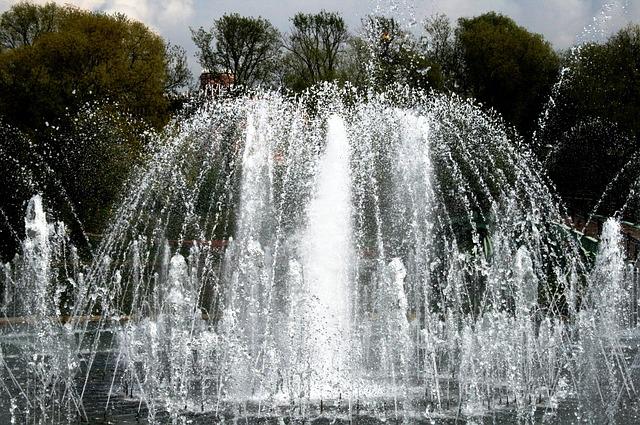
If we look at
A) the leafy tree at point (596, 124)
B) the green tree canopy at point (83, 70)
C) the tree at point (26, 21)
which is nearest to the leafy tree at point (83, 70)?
the green tree canopy at point (83, 70)

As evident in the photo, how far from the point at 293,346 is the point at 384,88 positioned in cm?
2561

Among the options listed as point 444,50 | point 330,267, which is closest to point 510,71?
point 444,50

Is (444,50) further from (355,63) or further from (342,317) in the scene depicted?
(342,317)

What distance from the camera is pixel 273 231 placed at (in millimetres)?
23188

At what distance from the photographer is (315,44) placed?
4697 cm

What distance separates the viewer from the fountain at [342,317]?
32.4 ft

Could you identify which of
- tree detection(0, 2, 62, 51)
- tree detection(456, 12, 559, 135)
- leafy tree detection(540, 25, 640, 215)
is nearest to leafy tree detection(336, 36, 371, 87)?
tree detection(456, 12, 559, 135)

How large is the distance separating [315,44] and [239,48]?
12.2ft

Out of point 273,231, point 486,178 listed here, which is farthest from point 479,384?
point 486,178

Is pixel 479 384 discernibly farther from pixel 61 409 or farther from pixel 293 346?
pixel 61 409

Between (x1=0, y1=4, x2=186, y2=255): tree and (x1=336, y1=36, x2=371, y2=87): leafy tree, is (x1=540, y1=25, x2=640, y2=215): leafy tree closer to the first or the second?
(x1=336, y1=36, x2=371, y2=87): leafy tree

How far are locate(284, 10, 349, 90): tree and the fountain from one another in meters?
21.7

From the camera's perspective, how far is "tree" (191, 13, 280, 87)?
152 feet

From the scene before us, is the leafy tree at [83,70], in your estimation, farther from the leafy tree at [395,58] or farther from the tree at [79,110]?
the leafy tree at [395,58]
